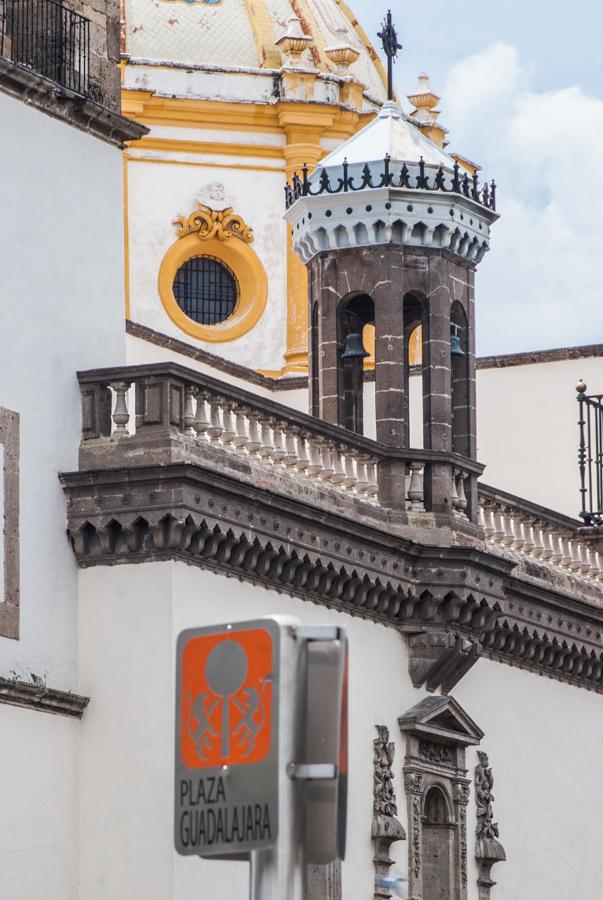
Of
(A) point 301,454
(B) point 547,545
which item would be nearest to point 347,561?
(A) point 301,454

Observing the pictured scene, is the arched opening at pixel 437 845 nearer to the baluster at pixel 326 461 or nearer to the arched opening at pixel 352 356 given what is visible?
the baluster at pixel 326 461

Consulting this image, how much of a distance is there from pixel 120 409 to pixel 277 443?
1775 millimetres

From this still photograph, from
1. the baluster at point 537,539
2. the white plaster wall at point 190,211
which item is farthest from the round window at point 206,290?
the baluster at point 537,539

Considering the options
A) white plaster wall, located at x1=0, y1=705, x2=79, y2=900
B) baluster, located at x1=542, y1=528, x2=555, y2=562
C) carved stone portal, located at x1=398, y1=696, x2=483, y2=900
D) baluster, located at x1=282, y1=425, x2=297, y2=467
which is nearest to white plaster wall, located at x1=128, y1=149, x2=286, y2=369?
baluster, located at x1=542, y1=528, x2=555, y2=562

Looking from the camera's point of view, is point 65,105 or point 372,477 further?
point 372,477

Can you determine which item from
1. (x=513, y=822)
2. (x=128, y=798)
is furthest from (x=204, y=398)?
(x=513, y=822)

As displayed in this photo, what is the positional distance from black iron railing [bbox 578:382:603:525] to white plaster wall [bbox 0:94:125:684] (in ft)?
27.5

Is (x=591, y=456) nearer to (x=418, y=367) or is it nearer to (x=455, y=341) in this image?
(x=418, y=367)

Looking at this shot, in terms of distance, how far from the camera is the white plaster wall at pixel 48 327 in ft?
69.4

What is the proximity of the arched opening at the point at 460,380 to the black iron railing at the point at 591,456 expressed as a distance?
12.5 ft

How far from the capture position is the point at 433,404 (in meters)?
25.2

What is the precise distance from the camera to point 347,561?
77.1ft

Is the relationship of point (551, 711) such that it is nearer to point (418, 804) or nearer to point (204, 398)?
point (418, 804)

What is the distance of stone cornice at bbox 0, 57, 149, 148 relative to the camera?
21.5 metres
